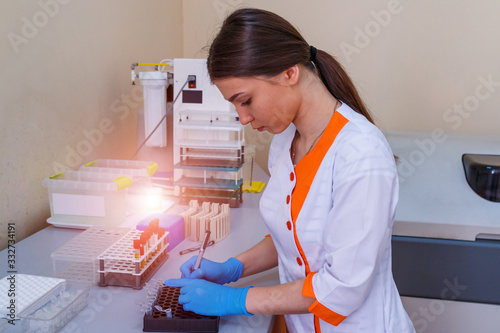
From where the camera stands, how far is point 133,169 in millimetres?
1458

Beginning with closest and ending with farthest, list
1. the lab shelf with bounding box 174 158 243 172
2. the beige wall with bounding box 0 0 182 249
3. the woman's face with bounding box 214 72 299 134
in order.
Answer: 1. the woman's face with bounding box 214 72 299 134
2. the beige wall with bounding box 0 0 182 249
3. the lab shelf with bounding box 174 158 243 172

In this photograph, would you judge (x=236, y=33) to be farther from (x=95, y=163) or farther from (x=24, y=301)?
(x=95, y=163)

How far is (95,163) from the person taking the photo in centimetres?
152

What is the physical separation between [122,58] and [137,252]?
1198 millimetres

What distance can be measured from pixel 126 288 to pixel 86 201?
0.42 m

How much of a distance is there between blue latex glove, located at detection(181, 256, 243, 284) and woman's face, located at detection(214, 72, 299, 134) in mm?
360

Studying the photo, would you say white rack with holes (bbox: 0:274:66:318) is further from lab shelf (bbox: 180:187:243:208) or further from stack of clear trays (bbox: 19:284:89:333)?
lab shelf (bbox: 180:187:243:208)

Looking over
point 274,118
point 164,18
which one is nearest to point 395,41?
point 164,18

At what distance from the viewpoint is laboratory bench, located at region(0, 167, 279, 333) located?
0.83 meters

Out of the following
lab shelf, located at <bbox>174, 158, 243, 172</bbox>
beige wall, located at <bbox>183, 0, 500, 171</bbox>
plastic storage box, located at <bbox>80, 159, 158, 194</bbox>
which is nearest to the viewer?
plastic storage box, located at <bbox>80, 159, 158, 194</bbox>

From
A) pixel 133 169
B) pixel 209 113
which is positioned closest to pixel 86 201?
pixel 133 169

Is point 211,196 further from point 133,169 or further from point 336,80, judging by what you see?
point 336,80

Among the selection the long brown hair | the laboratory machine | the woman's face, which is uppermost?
the long brown hair

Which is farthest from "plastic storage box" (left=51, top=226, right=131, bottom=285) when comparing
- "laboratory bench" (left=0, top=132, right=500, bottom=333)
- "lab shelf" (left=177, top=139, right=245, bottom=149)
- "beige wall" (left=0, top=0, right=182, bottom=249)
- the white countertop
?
the white countertop
